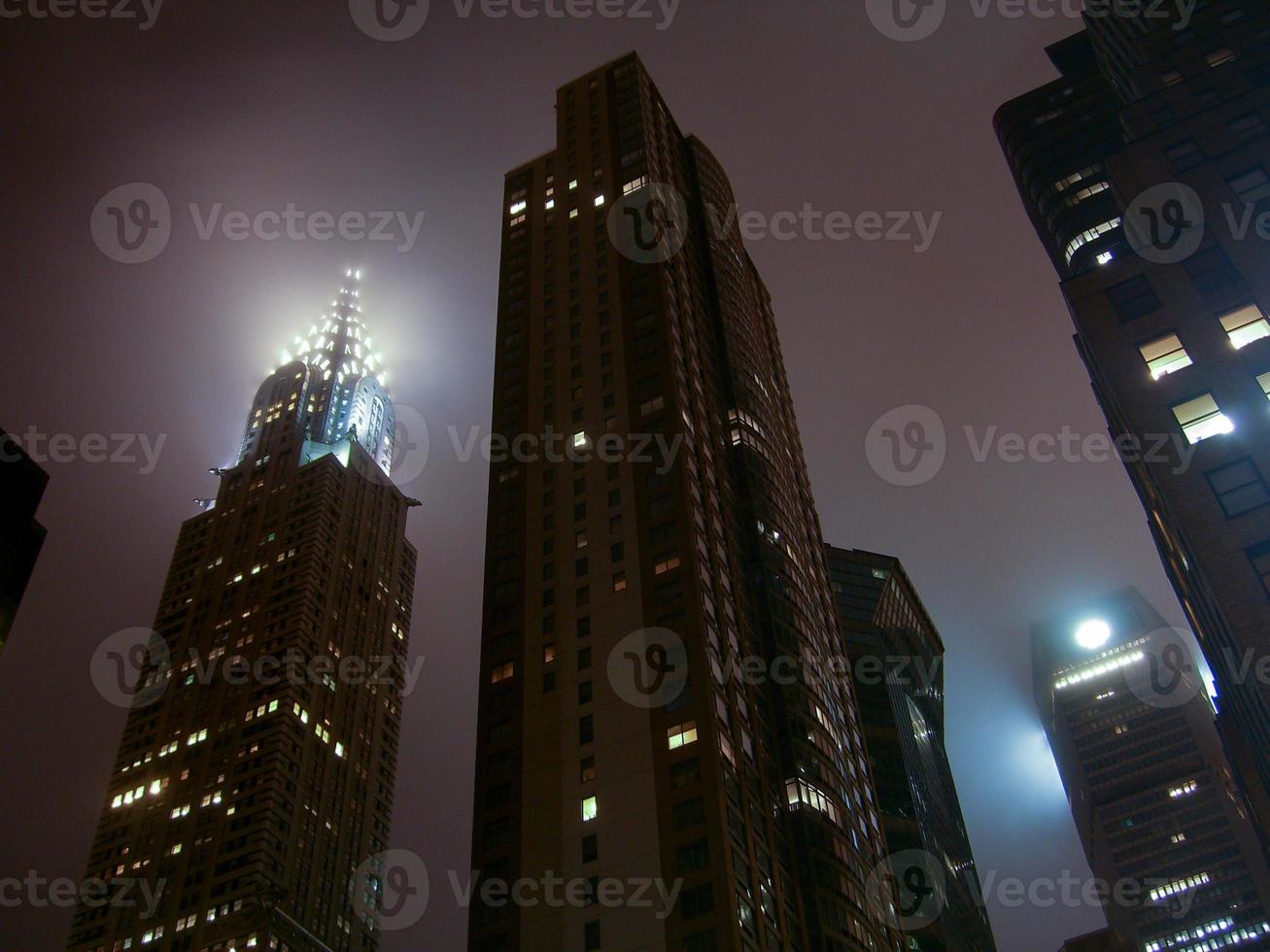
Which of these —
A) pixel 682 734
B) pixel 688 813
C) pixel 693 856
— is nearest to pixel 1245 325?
pixel 682 734

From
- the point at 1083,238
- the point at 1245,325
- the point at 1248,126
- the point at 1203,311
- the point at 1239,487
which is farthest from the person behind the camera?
the point at 1083,238

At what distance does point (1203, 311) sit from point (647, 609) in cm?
4436

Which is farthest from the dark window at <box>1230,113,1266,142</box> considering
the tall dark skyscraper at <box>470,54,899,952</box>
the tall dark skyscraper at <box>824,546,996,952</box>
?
the tall dark skyscraper at <box>824,546,996,952</box>

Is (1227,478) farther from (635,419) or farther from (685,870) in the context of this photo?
(635,419)

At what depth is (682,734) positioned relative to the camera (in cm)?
8075

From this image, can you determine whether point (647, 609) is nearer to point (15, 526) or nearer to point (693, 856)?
point (693, 856)

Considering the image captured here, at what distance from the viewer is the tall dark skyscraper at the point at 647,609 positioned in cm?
7706

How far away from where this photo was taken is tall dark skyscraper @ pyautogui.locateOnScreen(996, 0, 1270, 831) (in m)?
50.6

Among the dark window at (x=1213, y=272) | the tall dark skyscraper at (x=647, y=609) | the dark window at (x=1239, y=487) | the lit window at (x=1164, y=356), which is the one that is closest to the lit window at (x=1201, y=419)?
the dark window at (x=1239, y=487)

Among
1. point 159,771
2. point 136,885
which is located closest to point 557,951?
point 136,885

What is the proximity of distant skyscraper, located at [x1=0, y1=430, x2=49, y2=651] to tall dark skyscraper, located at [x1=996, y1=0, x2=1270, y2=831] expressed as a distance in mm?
51316

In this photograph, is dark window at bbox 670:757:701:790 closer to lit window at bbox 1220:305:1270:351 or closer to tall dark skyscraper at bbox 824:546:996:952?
lit window at bbox 1220:305:1270:351

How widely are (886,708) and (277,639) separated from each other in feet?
283

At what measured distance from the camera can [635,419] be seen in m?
103
